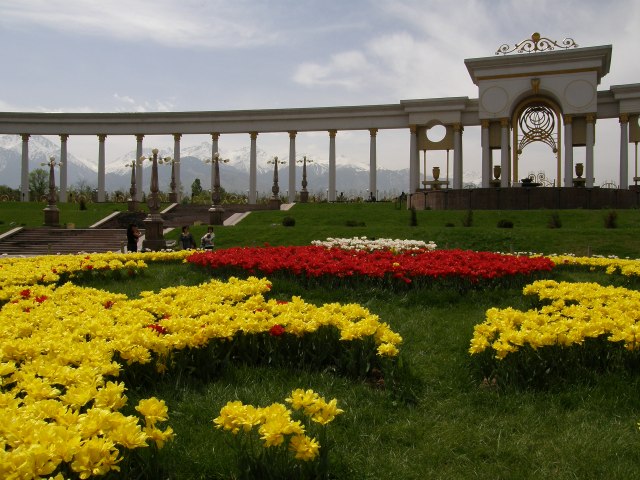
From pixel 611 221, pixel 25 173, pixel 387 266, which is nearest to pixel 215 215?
pixel 611 221

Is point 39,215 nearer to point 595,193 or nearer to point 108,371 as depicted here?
point 595,193

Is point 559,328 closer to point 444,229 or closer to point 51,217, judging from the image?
point 444,229

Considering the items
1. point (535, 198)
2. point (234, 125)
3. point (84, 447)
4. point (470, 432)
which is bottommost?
point (470, 432)

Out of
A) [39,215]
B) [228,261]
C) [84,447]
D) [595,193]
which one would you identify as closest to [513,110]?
[595,193]

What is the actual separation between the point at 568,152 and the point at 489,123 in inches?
277

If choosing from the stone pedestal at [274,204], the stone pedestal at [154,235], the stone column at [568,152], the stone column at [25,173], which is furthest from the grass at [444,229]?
the stone column at [25,173]

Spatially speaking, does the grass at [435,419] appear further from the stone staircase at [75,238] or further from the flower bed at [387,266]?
the stone staircase at [75,238]

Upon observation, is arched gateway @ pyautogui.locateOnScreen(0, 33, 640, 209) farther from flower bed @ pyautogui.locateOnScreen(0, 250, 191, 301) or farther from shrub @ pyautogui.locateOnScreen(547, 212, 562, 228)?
flower bed @ pyautogui.locateOnScreen(0, 250, 191, 301)

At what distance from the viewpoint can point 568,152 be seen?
47281 millimetres

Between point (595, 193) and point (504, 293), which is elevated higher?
point (595, 193)

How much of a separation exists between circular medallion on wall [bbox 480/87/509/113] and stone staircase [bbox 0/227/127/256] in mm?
31568

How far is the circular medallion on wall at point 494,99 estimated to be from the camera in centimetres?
4959

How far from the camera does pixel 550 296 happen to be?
890 centimetres

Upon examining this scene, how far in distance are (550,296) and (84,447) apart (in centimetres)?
742
